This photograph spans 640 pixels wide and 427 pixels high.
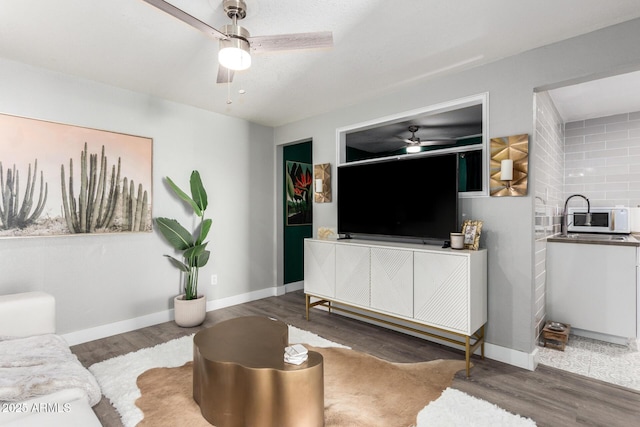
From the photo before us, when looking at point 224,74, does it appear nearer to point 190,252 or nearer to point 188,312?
point 190,252

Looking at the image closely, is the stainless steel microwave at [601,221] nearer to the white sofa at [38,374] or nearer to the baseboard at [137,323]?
the baseboard at [137,323]

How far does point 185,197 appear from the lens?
361cm

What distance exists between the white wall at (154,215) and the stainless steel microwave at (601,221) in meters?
3.95

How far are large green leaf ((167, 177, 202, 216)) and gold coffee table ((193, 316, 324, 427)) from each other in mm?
2001

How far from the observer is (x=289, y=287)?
16.4 ft

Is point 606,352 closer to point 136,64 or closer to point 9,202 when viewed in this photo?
point 136,64

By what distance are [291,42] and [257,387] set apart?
76.6 inches

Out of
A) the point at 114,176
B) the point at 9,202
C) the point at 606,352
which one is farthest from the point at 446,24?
the point at 9,202

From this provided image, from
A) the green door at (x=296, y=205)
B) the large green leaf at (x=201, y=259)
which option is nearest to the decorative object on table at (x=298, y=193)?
the green door at (x=296, y=205)

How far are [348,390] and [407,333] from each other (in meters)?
1.25

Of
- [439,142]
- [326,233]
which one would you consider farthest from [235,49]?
[439,142]

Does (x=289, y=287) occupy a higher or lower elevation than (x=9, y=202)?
lower

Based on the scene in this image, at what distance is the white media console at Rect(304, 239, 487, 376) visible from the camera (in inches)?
98.7

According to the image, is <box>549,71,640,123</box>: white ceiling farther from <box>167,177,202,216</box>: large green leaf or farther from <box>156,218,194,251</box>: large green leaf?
<box>156,218,194,251</box>: large green leaf
